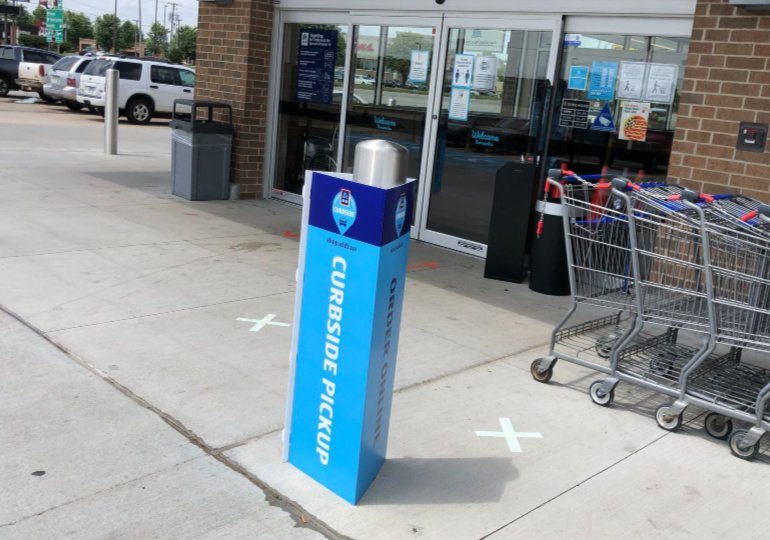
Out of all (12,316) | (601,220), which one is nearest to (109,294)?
(12,316)

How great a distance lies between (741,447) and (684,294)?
3.01ft

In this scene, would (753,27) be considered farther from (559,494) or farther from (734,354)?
(559,494)

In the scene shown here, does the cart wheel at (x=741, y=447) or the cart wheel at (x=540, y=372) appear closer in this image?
the cart wheel at (x=741, y=447)

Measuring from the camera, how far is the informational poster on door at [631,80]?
7.31 metres

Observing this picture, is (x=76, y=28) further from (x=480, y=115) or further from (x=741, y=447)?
(x=741, y=447)

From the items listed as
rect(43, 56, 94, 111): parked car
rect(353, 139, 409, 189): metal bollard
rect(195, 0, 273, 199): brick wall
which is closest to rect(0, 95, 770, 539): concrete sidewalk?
rect(353, 139, 409, 189): metal bollard

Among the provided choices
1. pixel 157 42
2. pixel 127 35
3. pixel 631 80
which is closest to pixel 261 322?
pixel 631 80

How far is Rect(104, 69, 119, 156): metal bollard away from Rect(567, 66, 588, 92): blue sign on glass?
33.1 feet

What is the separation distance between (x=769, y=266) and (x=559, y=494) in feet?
6.82

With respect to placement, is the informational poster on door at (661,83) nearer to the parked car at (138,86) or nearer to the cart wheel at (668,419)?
the cart wheel at (668,419)

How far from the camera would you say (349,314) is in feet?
11.2

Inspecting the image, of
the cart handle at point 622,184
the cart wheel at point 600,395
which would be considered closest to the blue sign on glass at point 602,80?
the cart handle at point 622,184

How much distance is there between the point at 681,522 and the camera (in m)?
3.62

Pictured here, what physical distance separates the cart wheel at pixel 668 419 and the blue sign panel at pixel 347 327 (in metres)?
1.86
